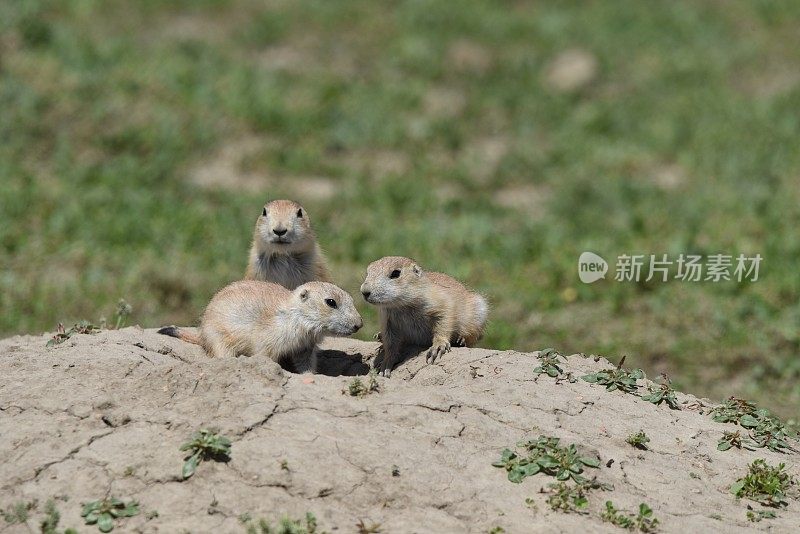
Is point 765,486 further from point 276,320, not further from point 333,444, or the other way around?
point 276,320

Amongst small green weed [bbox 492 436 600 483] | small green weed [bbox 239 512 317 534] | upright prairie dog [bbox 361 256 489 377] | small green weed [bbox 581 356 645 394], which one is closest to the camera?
small green weed [bbox 239 512 317 534]

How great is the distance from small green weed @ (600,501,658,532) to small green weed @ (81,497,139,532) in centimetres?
246

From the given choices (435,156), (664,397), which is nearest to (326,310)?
(664,397)

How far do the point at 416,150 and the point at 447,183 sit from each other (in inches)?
34.7

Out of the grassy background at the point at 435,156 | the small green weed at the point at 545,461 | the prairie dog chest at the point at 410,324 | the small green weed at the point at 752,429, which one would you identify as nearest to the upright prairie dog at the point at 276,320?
the prairie dog chest at the point at 410,324

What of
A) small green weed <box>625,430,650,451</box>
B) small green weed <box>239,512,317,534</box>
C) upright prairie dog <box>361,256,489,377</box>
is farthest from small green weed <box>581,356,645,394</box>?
small green weed <box>239,512,317,534</box>

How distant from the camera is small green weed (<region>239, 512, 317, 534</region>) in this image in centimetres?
530

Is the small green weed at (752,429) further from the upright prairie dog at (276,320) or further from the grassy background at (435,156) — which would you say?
the upright prairie dog at (276,320)

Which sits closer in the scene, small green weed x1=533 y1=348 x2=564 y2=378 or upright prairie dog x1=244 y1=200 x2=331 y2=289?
small green weed x1=533 y1=348 x2=564 y2=378

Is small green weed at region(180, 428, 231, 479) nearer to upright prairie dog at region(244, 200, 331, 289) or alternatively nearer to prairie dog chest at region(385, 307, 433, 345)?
prairie dog chest at region(385, 307, 433, 345)

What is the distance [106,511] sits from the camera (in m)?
5.45

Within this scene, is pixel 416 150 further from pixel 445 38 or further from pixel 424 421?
pixel 424 421

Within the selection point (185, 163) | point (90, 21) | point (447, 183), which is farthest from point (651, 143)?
point (90, 21)

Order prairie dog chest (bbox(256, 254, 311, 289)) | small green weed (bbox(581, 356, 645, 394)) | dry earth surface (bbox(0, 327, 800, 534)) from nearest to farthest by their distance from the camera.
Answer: dry earth surface (bbox(0, 327, 800, 534))
small green weed (bbox(581, 356, 645, 394))
prairie dog chest (bbox(256, 254, 311, 289))
